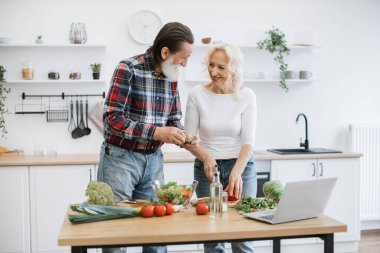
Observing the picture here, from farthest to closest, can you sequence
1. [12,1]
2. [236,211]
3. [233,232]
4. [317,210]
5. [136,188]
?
[12,1]
[136,188]
[236,211]
[317,210]
[233,232]

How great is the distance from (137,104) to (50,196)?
6.35 feet

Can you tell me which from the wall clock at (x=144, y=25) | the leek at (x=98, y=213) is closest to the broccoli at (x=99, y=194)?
the leek at (x=98, y=213)

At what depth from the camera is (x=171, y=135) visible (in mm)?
→ 2490

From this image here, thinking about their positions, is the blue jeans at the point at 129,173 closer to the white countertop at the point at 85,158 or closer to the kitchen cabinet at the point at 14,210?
the white countertop at the point at 85,158

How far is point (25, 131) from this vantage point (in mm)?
4789

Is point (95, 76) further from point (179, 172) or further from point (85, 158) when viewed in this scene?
point (179, 172)

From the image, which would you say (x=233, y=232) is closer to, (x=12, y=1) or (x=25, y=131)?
(x=25, y=131)


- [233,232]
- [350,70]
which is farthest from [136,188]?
[350,70]

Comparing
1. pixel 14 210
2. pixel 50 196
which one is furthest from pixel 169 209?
pixel 14 210

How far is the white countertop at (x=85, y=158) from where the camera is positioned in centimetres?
420

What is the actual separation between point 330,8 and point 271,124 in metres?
→ 1.34

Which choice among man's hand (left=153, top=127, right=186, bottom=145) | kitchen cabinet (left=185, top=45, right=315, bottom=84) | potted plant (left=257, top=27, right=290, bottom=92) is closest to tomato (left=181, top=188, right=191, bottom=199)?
man's hand (left=153, top=127, right=186, bottom=145)

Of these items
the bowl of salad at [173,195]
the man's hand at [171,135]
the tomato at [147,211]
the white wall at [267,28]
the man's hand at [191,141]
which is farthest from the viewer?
the white wall at [267,28]

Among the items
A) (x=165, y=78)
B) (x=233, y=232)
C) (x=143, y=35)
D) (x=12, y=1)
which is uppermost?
(x=12, y=1)
